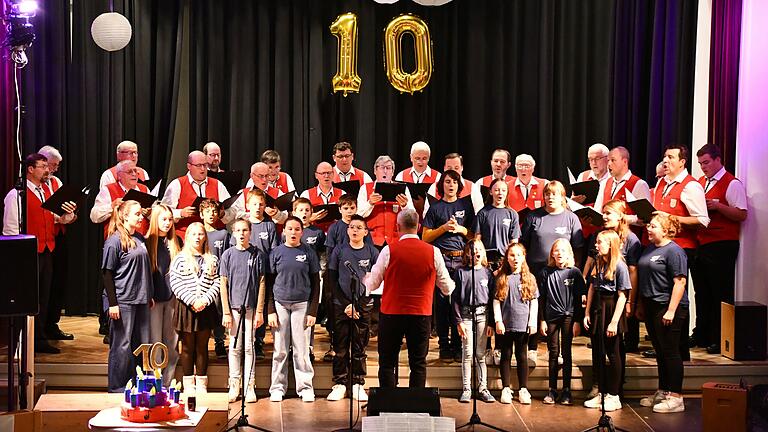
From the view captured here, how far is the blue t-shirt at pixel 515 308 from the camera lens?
7.55m

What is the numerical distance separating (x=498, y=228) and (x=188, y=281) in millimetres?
2317

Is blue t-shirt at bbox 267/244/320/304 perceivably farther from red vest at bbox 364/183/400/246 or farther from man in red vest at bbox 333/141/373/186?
man in red vest at bbox 333/141/373/186

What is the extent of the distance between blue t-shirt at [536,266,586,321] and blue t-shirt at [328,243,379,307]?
1265mm

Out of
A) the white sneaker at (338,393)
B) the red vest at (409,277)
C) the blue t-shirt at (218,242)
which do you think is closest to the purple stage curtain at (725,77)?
the red vest at (409,277)

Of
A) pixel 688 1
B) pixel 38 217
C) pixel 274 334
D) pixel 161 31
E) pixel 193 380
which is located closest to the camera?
pixel 193 380

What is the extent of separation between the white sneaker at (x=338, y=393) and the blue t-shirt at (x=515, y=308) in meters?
1.27

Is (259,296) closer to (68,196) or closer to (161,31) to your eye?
(68,196)

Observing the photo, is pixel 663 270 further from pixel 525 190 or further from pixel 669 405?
pixel 525 190

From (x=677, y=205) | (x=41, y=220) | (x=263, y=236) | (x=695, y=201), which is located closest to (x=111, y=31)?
(x=41, y=220)

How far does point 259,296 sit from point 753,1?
15.1 ft

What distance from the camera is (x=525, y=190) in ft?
28.4

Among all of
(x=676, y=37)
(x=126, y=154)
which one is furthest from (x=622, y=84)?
(x=126, y=154)

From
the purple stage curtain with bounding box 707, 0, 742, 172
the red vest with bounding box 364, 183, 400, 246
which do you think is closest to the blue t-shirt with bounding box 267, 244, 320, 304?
the red vest with bounding box 364, 183, 400, 246

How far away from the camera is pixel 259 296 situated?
25.3 feet
